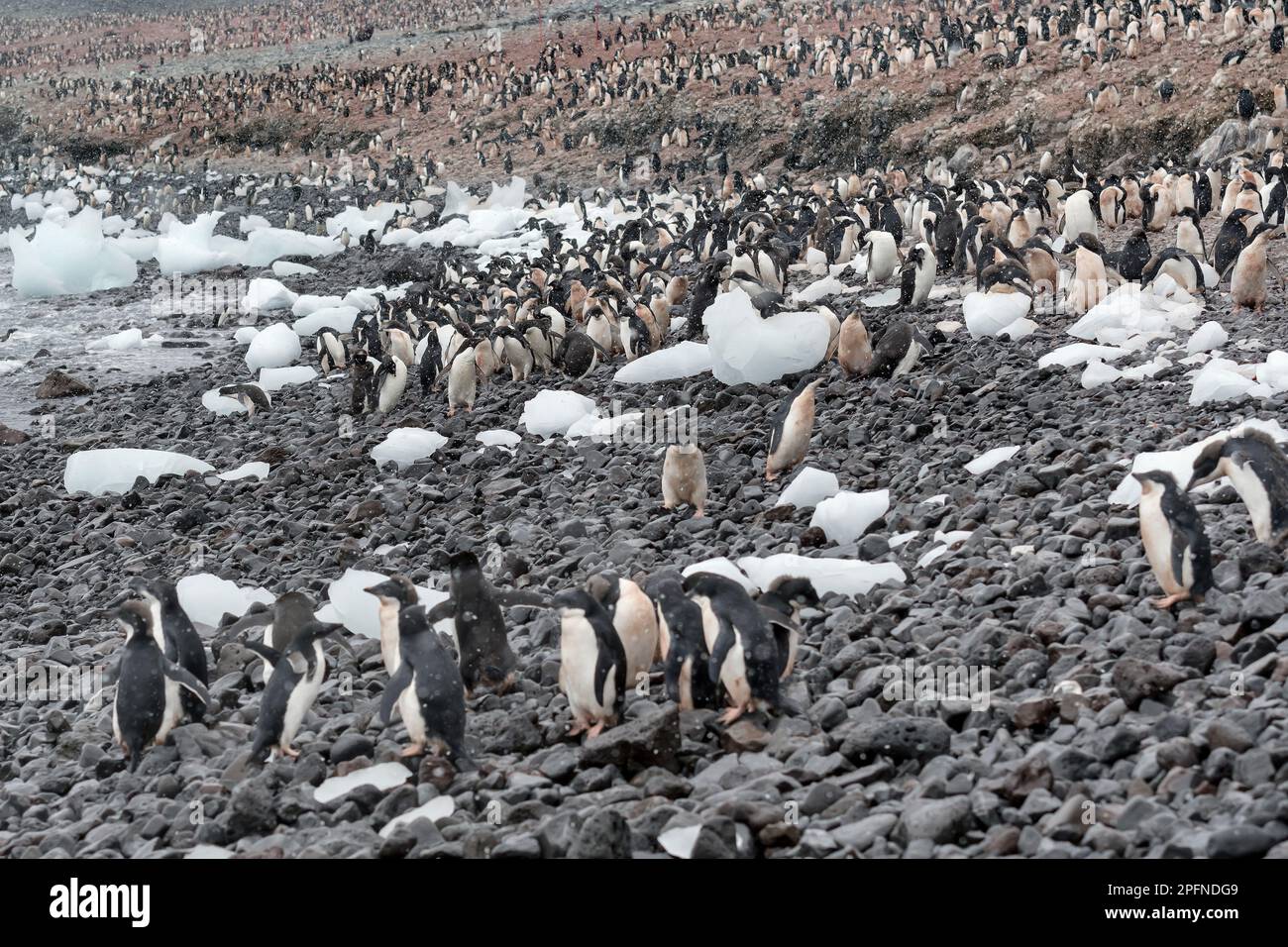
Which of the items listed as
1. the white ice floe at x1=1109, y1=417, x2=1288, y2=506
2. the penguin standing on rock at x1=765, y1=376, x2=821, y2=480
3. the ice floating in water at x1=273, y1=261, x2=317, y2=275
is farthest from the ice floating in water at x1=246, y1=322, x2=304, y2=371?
the white ice floe at x1=1109, y1=417, x2=1288, y2=506

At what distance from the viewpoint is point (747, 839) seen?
11.2 feet

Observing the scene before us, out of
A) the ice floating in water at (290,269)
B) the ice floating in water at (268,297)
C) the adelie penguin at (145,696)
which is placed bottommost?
the adelie penguin at (145,696)

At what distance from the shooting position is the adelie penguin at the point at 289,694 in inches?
176

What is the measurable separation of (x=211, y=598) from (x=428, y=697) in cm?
259

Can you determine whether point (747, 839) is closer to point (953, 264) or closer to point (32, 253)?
point (953, 264)

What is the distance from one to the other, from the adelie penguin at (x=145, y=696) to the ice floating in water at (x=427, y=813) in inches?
50.6

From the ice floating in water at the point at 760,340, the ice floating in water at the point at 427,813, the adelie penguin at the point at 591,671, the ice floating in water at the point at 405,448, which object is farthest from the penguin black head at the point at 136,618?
the ice floating in water at the point at 760,340

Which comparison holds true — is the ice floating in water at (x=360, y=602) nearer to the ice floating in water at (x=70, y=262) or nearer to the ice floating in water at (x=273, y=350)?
the ice floating in water at (x=273, y=350)

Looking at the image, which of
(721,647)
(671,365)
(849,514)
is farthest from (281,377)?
(721,647)

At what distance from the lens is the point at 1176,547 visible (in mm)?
4438

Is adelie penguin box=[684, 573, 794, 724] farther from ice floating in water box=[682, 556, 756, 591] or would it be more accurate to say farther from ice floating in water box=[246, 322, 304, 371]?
ice floating in water box=[246, 322, 304, 371]

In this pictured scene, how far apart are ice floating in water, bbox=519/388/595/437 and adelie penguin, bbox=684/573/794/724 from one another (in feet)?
14.8

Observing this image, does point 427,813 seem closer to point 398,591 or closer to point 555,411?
point 398,591
